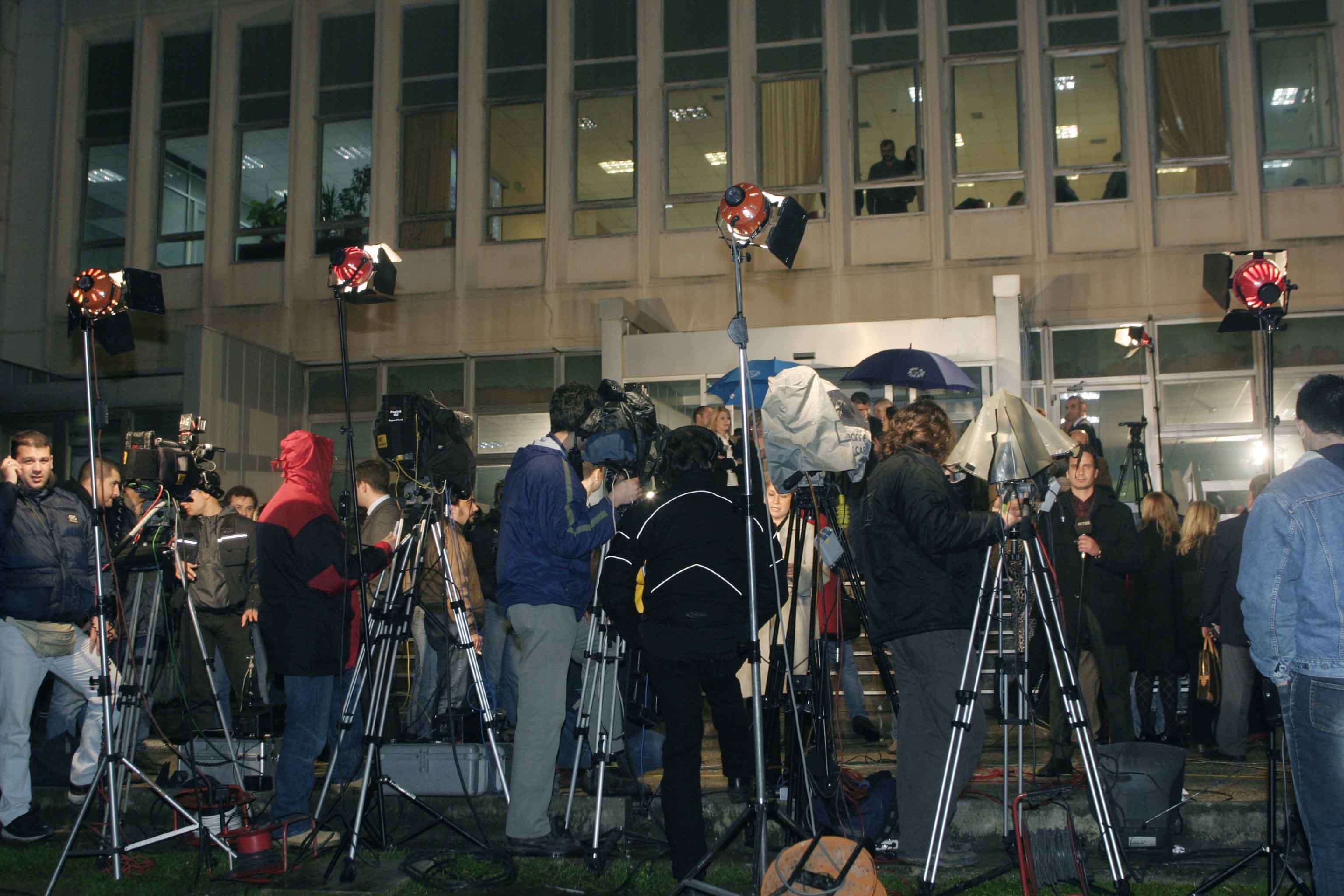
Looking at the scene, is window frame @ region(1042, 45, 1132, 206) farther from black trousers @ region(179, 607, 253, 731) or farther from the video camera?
the video camera

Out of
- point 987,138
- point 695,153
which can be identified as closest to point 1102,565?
point 987,138

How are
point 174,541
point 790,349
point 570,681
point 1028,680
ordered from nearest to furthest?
point 174,541 < point 1028,680 < point 570,681 < point 790,349

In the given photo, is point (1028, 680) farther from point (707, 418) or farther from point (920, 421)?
point (707, 418)

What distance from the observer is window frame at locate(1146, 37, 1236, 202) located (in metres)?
13.2

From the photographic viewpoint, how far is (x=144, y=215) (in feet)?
52.4

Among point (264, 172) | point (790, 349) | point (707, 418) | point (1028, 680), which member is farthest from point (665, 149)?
point (1028, 680)

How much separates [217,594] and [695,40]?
394 inches

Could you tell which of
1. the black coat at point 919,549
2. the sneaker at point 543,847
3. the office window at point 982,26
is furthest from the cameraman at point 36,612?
the office window at point 982,26

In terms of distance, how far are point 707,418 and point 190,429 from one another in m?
3.54

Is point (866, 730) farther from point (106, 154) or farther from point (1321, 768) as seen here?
point (106, 154)

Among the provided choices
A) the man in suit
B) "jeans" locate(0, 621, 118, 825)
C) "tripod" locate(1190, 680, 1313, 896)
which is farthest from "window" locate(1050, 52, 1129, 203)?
"jeans" locate(0, 621, 118, 825)

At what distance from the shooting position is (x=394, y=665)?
5574mm

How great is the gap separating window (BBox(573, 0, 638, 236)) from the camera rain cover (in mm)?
9744

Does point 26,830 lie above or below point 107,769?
below
